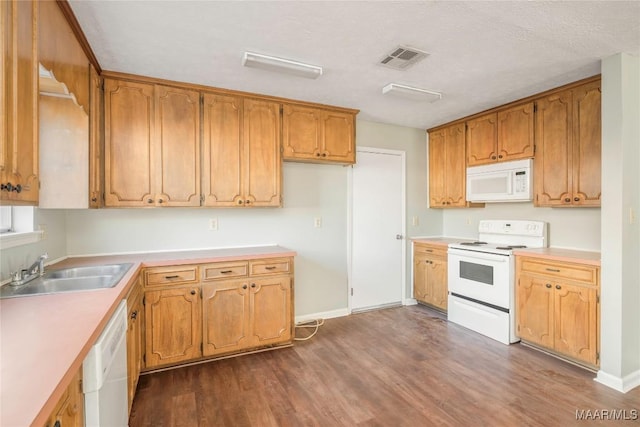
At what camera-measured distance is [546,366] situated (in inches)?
106

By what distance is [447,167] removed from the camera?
4242 mm

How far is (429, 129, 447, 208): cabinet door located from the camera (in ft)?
14.1

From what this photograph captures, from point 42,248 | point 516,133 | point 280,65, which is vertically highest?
point 280,65

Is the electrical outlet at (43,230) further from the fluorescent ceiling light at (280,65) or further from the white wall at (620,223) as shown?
the white wall at (620,223)

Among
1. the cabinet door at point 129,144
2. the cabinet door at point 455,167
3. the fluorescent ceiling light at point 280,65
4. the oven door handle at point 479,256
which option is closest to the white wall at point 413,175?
the cabinet door at point 455,167

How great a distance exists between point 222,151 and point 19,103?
73.9 inches

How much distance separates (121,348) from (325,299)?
2.53 m

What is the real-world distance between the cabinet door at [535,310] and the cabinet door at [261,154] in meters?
2.53

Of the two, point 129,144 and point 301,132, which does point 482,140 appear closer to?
point 301,132

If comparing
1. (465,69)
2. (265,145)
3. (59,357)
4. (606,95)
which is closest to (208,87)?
(265,145)

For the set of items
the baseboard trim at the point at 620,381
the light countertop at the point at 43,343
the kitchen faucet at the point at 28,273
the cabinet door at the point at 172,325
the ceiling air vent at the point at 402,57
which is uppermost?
the ceiling air vent at the point at 402,57

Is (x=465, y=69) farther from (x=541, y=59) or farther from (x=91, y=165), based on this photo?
(x=91, y=165)

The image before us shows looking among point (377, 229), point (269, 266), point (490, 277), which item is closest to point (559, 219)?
point (490, 277)

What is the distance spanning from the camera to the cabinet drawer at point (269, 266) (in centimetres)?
290
